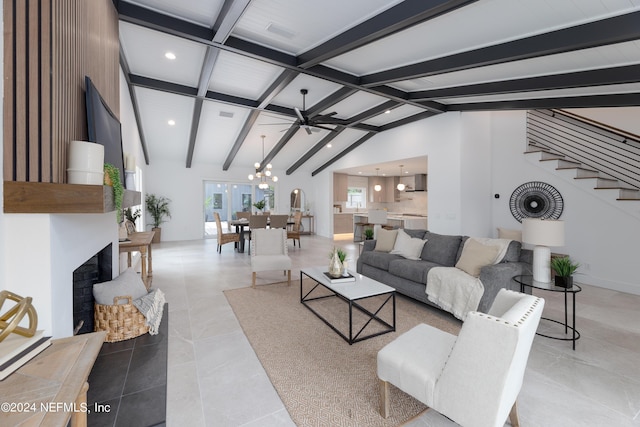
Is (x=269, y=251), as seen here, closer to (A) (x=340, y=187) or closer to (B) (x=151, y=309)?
(B) (x=151, y=309)

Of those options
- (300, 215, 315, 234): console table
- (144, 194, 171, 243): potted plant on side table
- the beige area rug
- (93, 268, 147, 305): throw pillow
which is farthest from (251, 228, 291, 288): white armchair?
(300, 215, 315, 234): console table

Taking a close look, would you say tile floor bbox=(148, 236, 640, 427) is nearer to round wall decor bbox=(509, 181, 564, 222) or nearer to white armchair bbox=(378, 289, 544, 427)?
white armchair bbox=(378, 289, 544, 427)

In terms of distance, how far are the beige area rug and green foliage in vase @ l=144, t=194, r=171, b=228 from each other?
5971mm

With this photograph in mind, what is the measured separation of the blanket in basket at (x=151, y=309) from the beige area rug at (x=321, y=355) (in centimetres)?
84

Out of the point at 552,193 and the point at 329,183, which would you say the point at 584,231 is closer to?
the point at 552,193

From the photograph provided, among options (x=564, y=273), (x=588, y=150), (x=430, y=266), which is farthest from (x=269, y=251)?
(x=588, y=150)

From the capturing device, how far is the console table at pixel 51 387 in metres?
0.80

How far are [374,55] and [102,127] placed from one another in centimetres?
327

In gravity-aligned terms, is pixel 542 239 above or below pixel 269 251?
above

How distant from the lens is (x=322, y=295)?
3850 millimetres

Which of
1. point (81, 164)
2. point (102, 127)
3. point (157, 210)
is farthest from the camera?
point (157, 210)

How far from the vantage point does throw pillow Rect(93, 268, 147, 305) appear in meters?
2.52

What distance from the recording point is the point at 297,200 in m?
11.3

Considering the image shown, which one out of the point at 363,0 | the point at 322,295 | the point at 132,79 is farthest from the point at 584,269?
the point at 132,79
